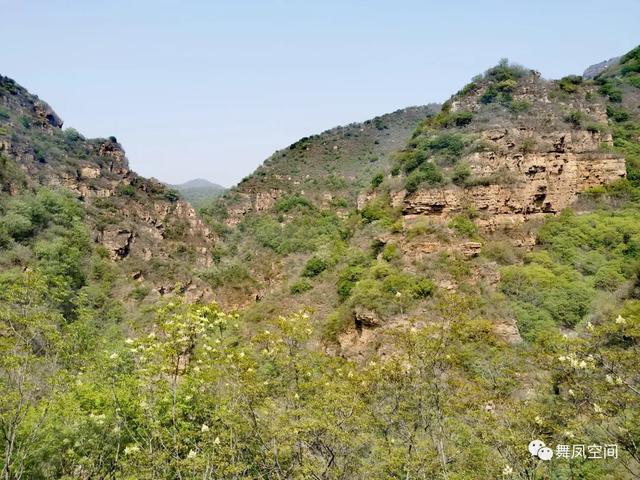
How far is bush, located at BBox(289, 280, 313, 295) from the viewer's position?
35094mm

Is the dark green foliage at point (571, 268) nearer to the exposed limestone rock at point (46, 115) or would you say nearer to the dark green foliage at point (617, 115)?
the dark green foliage at point (617, 115)

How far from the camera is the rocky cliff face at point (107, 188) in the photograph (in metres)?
40.0

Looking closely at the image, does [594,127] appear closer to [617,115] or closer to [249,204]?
[617,115]

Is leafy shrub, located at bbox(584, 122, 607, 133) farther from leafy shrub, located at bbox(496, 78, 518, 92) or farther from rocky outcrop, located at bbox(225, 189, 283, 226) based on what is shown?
rocky outcrop, located at bbox(225, 189, 283, 226)

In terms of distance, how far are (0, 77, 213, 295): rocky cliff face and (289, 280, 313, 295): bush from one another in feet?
29.9

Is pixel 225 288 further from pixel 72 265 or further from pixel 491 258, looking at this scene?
pixel 491 258

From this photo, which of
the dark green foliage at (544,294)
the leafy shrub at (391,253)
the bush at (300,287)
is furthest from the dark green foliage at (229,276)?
the dark green foliage at (544,294)

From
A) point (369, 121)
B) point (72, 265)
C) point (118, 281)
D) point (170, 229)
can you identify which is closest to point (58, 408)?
point (72, 265)

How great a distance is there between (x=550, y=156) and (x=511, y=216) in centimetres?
642

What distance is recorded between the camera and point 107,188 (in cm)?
4697

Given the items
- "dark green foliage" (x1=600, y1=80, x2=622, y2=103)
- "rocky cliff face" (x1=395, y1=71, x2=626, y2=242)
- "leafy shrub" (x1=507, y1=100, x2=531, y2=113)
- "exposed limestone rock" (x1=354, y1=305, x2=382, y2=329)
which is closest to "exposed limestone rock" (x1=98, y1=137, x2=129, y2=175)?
"rocky cliff face" (x1=395, y1=71, x2=626, y2=242)

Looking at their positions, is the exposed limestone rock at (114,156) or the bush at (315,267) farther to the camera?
the exposed limestone rock at (114,156)

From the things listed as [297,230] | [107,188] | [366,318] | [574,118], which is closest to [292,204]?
[297,230]

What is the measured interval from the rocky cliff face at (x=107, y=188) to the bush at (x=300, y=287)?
9111 millimetres
